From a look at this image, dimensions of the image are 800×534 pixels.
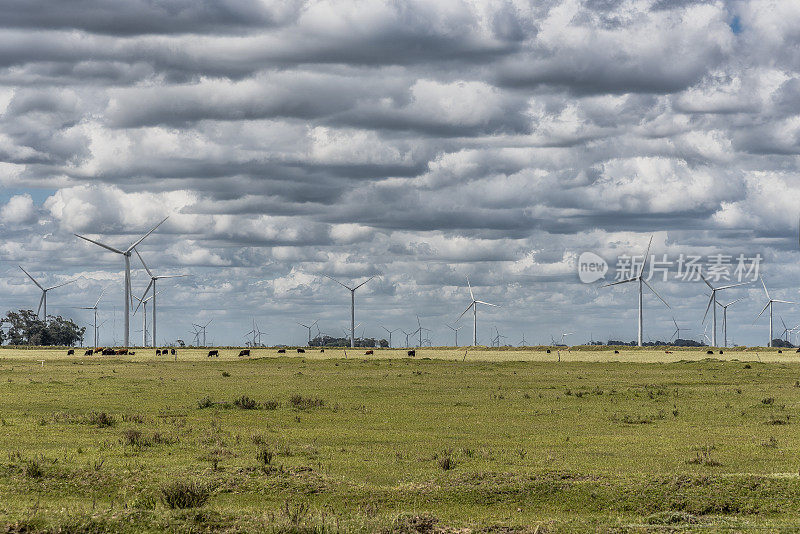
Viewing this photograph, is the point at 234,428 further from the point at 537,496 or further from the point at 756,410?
the point at 756,410

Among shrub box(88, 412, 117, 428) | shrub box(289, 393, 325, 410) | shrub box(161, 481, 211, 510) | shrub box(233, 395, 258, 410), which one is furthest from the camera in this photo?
shrub box(289, 393, 325, 410)

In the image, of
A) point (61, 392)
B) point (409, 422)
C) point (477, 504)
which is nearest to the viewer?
point (477, 504)

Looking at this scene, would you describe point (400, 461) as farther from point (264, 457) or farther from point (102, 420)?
point (102, 420)

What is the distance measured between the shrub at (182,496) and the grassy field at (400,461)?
0.06m

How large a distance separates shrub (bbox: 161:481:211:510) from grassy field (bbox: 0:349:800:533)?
6cm

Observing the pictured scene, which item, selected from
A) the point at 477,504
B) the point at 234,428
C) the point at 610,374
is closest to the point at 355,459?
the point at 477,504

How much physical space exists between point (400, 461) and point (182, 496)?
9.24 m

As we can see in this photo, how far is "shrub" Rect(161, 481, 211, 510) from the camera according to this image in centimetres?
2233

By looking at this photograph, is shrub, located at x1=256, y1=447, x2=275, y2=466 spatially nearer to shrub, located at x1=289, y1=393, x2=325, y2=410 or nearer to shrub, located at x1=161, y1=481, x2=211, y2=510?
shrub, located at x1=161, y1=481, x2=211, y2=510

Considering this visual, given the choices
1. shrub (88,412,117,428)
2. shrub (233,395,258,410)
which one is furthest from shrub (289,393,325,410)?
shrub (88,412,117,428)

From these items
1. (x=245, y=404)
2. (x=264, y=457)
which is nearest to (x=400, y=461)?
(x=264, y=457)

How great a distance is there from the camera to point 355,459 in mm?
30656

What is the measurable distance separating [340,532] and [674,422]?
28.0 metres

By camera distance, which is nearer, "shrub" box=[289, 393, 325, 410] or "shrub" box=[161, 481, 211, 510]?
"shrub" box=[161, 481, 211, 510]
